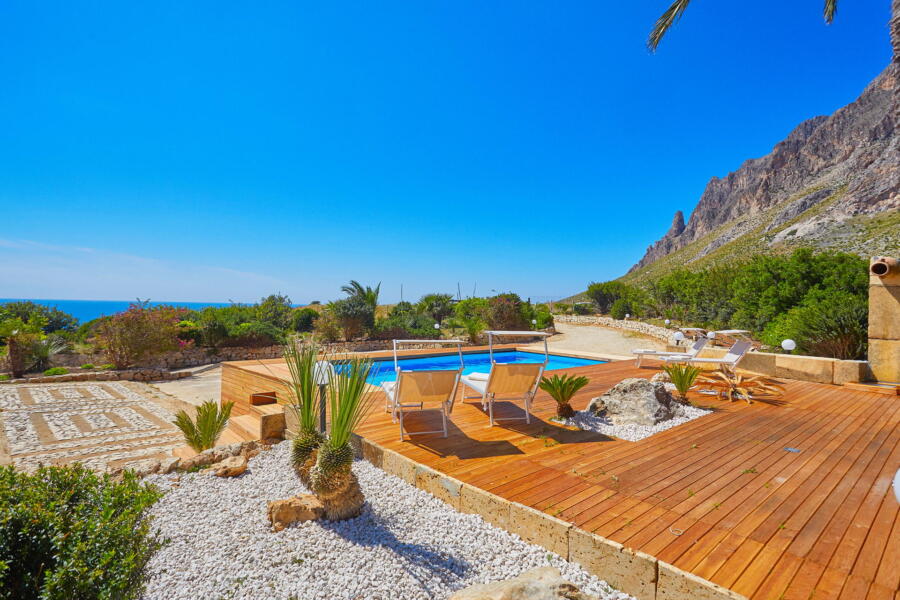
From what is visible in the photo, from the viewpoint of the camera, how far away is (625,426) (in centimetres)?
425

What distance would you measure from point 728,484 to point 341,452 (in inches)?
107

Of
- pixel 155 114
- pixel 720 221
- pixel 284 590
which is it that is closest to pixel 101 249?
pixel 155 114

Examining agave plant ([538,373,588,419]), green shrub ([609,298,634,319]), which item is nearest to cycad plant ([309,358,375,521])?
agave plant ([538,373,588,419])

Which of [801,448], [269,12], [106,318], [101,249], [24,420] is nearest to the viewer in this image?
[801,448]

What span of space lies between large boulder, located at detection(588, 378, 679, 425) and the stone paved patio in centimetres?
578

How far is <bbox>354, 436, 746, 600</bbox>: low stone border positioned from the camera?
1.80 m

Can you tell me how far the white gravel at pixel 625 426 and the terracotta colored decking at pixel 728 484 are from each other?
170 millimetres

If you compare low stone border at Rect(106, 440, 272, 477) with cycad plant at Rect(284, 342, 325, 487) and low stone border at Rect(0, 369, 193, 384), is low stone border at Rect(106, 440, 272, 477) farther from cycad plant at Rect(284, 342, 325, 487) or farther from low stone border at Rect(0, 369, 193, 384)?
low stone border at Rect(0, 369, 193, 384)

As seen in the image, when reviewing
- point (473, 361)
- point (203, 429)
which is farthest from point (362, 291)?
point (203, 429)

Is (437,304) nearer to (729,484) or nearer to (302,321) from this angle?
(302,321)

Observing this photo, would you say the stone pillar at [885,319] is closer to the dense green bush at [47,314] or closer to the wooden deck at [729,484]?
the wooden deck at [729,484]

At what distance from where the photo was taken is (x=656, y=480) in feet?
9.48

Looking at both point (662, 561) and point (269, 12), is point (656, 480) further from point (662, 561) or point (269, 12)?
point (269, 12)

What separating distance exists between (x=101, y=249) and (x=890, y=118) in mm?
96146
